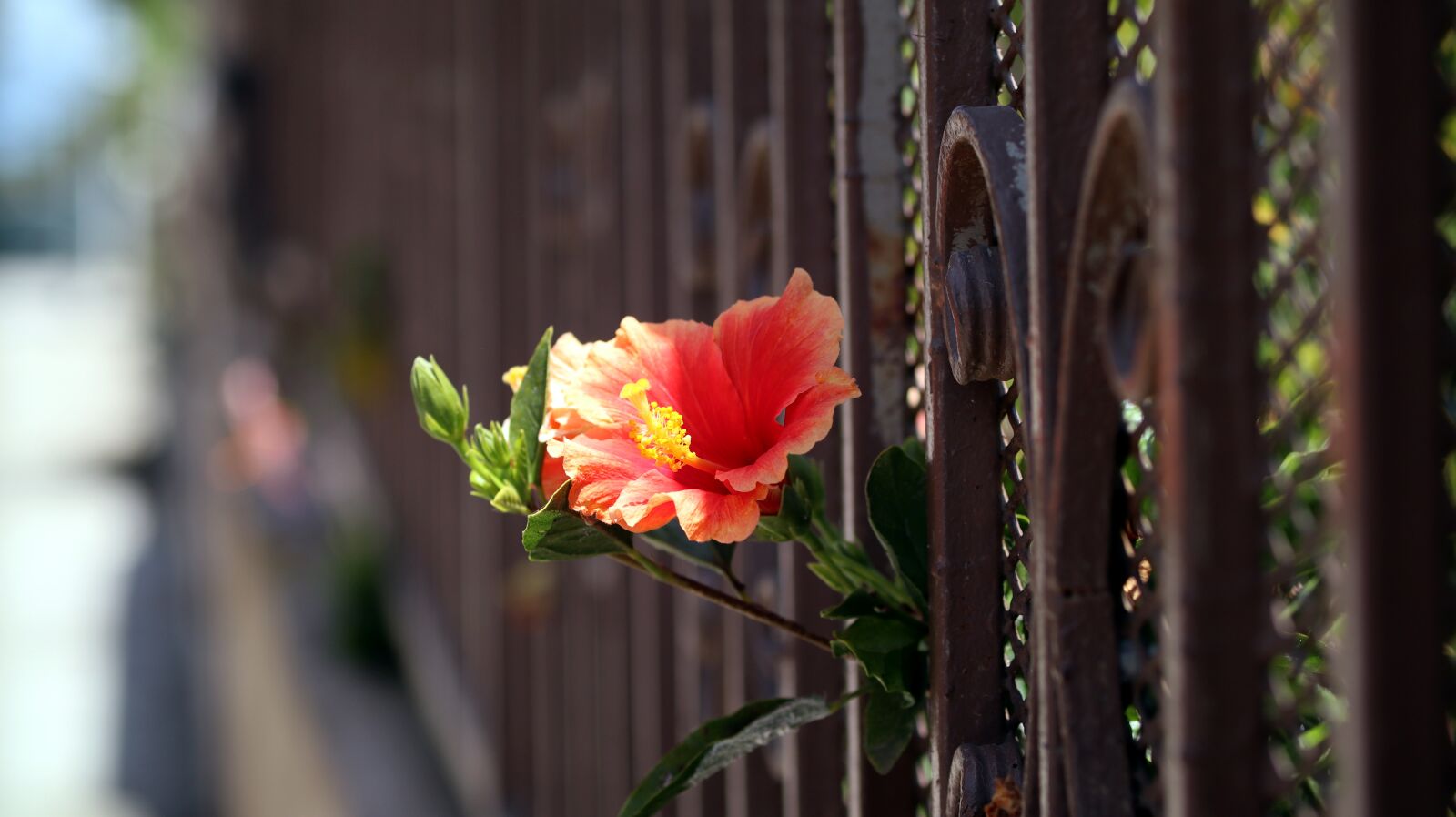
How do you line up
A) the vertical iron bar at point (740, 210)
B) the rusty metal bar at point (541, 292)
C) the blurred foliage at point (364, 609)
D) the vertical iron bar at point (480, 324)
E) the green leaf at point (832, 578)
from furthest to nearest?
the blurred foliage at point (364, 609), the vertical iron bar at point (480, 324), the rusty metal bar at point (541, 292), the vertical iron bar at point (740, 210), the green leaf at point (832, 578)

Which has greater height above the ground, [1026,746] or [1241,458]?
[1241,458]

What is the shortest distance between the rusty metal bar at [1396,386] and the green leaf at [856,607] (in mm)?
352

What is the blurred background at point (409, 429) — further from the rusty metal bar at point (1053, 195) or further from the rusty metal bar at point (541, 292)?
the rusty metal bar at point (1053, 195)

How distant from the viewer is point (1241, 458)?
0.55 metres

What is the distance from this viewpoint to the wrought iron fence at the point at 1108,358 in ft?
1.56

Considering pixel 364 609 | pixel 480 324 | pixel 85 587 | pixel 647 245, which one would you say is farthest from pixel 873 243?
pixel 85 587

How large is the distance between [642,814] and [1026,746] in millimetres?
227

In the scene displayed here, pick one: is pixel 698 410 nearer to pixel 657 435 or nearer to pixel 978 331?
pixel 657 435

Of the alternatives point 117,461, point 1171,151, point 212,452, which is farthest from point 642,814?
point 117,461

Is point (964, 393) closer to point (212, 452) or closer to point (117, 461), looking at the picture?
point (212, 452)

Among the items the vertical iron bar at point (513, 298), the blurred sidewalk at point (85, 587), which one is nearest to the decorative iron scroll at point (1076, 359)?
the vertical iron bar at point (513, 298)

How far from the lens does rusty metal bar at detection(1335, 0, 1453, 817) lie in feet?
1.53

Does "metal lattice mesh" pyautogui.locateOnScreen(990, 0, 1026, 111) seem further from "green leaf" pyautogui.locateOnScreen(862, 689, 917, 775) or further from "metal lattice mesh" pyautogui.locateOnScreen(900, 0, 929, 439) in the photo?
"green leaf" pyautogui.locateOnScreen(862, 689, 917, 775)

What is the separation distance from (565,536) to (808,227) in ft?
1.72
